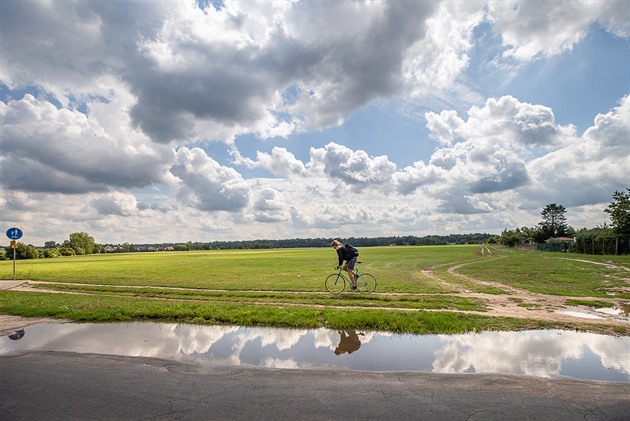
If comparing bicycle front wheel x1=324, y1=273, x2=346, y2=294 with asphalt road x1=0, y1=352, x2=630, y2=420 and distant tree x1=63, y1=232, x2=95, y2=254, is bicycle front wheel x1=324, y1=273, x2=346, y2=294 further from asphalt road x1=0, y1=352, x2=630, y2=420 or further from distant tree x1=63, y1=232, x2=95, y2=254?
distant tree x1=63, y1=232, x2=95, y2=254

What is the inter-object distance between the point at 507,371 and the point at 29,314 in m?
16.6

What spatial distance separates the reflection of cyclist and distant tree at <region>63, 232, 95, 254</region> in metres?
147

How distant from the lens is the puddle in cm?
763

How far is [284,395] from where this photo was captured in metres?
5.87

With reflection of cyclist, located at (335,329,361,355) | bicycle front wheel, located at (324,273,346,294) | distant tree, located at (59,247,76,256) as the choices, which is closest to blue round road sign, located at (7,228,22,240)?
bicycle front wheel, located at (324,273,346,294)

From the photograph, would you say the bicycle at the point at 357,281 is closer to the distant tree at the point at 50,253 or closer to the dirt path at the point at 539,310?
the dirt path at the point at 539,310

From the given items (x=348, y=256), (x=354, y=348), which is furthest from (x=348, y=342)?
(x=348, y=256)

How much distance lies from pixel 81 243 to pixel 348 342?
15474 centimetres

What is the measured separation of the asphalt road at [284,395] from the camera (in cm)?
520

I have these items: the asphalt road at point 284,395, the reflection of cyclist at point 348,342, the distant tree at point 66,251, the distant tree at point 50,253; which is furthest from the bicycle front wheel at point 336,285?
the distant tree at point 66,251

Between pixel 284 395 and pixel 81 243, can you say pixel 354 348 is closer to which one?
pixel 284 395

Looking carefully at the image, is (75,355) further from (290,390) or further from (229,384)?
(290,390)

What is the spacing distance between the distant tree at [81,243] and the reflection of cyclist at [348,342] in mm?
146796

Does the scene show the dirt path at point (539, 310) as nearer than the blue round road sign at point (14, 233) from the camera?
Yes
